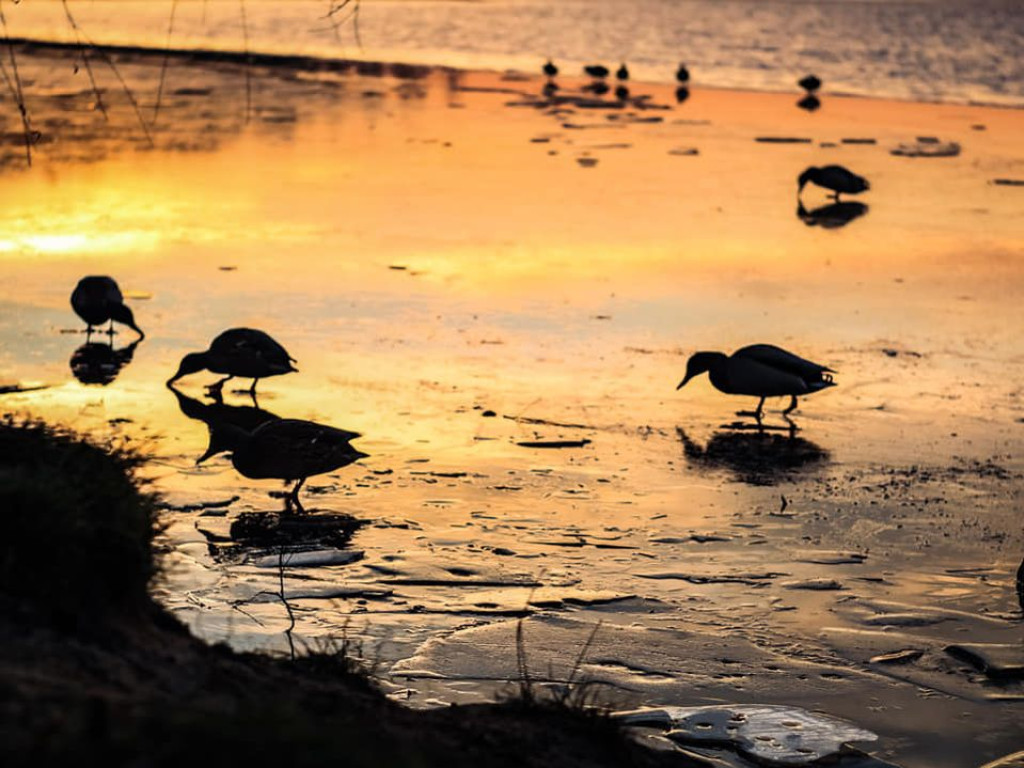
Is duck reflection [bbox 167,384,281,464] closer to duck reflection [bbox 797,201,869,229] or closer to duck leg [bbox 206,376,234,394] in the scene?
duck leg [bbox 206,376,234,394]

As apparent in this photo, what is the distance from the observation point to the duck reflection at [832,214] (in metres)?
20.3

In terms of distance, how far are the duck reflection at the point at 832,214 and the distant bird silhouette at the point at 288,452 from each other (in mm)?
11349

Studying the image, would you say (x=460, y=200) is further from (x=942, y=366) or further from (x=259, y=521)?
(x=259, y=521)

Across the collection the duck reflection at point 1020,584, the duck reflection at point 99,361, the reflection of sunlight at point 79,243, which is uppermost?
the reflection of sunlight at point 79,243

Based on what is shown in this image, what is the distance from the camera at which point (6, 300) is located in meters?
14.9

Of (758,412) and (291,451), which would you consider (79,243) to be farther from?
(291,451)

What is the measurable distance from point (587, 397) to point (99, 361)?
3.72 metres

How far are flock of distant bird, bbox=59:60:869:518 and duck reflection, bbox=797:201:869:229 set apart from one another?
25.0ft

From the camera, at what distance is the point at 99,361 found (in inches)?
516

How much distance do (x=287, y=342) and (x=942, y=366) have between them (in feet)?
16.5

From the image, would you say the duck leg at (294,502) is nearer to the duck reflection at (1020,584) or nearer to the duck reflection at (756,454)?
the duck reflection at (756,454)


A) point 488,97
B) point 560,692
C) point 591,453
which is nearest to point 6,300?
point 591,453

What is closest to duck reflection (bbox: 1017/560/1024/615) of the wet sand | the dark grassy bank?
the wet sand

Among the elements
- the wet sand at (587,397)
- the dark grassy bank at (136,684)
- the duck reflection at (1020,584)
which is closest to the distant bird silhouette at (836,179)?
the wet sand at (587,397)
